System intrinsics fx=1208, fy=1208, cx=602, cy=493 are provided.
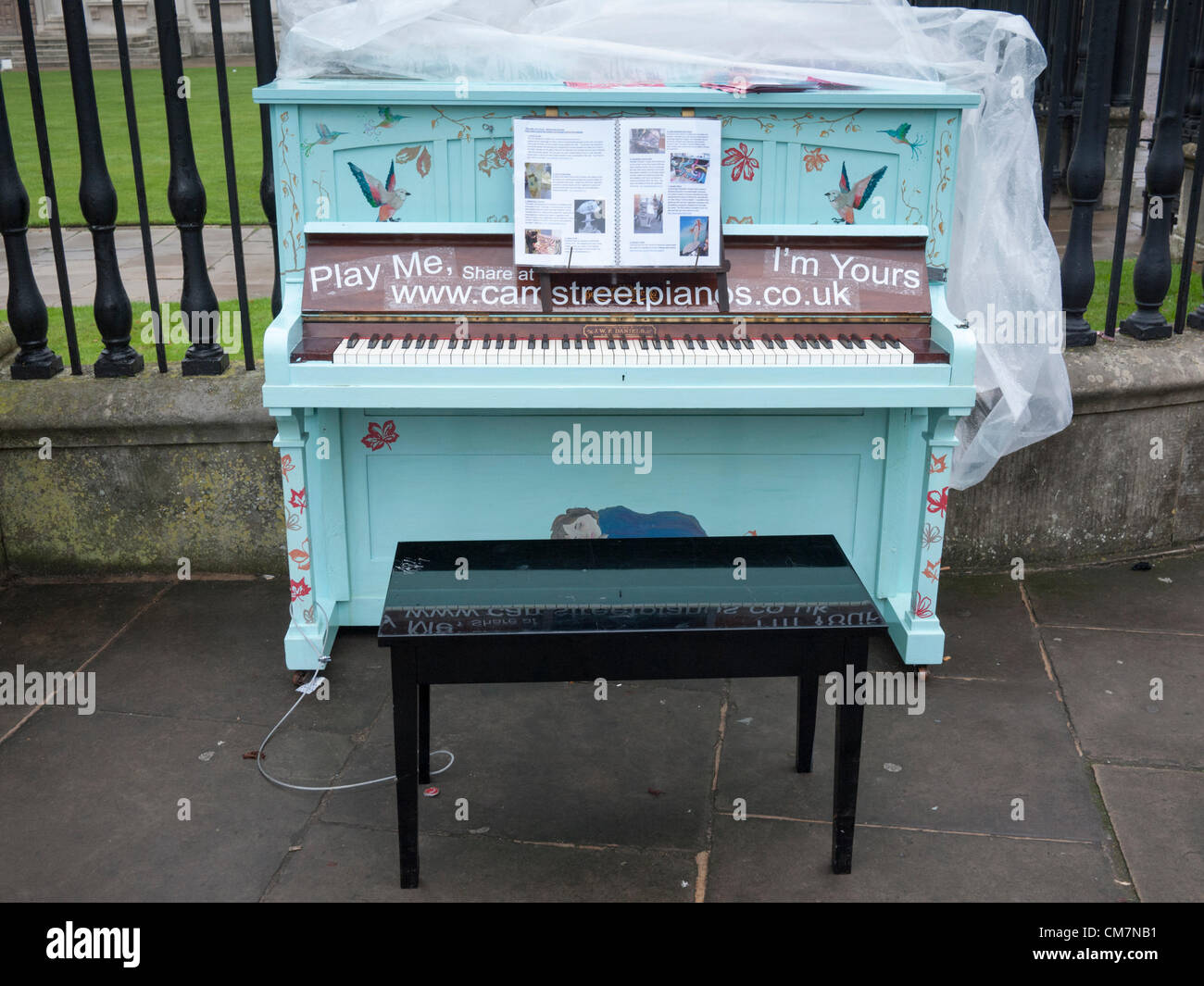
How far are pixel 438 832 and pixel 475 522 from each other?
1118 mm

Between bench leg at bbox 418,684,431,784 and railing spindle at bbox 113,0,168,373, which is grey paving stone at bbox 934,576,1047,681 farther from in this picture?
railing spindle at bbox 113,0,168,373

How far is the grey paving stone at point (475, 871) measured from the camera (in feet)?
9.10

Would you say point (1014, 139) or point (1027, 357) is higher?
point (1014, 139)

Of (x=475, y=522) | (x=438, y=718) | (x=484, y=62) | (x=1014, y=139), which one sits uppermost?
(x=484, y=62)

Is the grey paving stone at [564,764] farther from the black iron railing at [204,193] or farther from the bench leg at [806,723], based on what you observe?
the black iron railing at [204,193]

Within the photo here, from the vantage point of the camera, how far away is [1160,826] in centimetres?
302

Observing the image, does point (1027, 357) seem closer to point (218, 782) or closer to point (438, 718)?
point (438, 718)

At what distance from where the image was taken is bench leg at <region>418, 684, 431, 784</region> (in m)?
3.14

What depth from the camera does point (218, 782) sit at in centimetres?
323

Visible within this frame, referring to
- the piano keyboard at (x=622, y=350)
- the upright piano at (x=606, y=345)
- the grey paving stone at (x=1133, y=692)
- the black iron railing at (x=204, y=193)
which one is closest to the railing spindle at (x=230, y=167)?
the black iron railing at (x=204, y=193)

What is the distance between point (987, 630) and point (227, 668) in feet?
8.23

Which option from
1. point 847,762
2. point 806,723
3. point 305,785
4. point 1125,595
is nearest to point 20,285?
point 305,785
